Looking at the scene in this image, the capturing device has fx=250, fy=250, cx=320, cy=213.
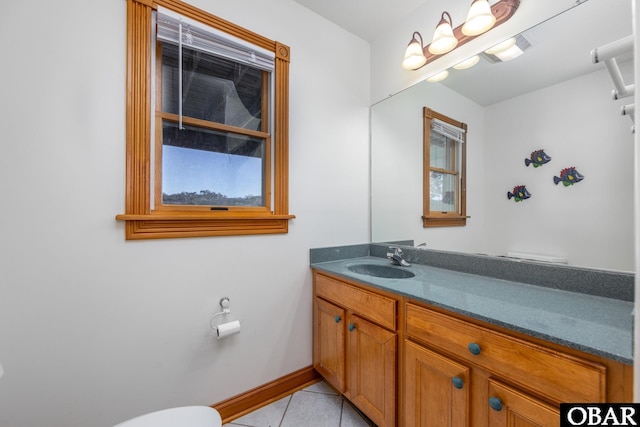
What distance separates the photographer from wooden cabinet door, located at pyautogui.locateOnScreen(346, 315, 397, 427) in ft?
3.91

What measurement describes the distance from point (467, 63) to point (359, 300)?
59.6 inches

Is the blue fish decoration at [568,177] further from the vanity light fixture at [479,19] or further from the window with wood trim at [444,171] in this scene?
the vanity light fixture at [479,19]

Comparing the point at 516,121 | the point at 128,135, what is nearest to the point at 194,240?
the point at 128,135

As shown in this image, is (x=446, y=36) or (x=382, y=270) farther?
(x=382, y=270)

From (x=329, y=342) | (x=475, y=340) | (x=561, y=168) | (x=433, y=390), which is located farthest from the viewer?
(x=329, y=342)

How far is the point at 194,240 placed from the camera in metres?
1.36

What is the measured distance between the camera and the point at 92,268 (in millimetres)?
1120

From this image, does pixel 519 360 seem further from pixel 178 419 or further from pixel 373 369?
pixel 178 419

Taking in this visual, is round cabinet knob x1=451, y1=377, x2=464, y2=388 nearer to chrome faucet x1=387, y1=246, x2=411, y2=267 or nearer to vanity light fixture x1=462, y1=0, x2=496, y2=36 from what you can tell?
chrome faucet x1=387, y1=246, x2=411, y2=267

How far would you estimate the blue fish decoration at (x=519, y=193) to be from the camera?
1.26 metres

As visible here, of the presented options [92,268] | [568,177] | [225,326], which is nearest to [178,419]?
[225,326]

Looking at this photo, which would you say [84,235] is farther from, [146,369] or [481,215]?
[481,215]

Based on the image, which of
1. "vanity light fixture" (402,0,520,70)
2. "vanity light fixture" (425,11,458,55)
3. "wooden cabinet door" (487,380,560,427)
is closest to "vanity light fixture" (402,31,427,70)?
"vanity light fixture" (402,0,520,70)

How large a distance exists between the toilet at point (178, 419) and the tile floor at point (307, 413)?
1.99ft
